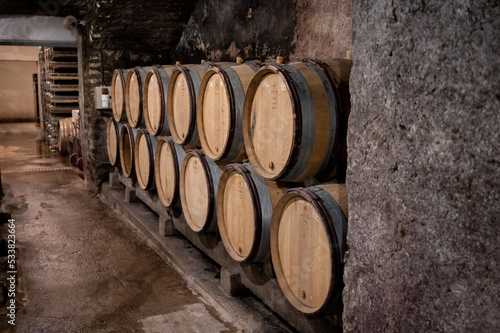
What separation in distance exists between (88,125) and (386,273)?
6.50 metres

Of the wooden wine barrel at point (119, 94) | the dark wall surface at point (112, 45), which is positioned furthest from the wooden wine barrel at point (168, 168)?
the dark wall surface at point (112, 45)

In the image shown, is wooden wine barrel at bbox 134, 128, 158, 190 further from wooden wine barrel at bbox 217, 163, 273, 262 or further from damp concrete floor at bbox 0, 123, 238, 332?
wooden wine barrel at bbox 217, 163, 273, 262

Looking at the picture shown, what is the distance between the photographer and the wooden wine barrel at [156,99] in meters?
4.56

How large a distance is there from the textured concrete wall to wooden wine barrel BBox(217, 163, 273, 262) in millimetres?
19739

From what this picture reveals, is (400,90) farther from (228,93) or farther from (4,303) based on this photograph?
(4,303)

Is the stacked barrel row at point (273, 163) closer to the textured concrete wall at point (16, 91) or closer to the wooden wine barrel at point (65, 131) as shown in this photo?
the wooden wine barrel at point (65, 131)

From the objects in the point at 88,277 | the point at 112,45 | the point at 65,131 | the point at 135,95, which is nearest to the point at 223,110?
the point at 88,277

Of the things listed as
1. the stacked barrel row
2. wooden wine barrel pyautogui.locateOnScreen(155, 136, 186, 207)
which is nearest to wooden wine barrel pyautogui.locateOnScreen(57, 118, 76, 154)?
wooden wine barrel pyautogui.locateOnScreen(155, 136, 186, 207)

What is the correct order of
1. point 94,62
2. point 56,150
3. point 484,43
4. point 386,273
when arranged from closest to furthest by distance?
point 484,43
point 386,273
point 94,62
point 56,150

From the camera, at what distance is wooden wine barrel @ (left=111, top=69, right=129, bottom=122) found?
5941mm

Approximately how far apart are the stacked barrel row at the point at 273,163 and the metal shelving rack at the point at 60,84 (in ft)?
22.8

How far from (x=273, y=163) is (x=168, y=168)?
6.46 ft

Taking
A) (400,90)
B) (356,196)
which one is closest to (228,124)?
(356,196)

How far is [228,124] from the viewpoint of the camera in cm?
334
